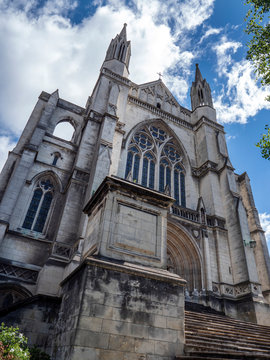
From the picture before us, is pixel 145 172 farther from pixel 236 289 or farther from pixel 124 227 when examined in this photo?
pixel 124 227

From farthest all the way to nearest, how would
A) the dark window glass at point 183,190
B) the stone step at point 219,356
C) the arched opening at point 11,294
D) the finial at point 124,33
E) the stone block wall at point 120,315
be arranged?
1. the finial at point 124,33
2. the dark window glass at point 183,190
3. the arched opening at point 11,294
4. the stone step at point 219,356
5. the stone block wall at point 120,315

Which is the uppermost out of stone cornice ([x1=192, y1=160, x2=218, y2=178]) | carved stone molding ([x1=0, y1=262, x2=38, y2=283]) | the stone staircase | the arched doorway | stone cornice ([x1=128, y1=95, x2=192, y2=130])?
stone cornice ([x1=128, y1=95, x2=192, y2=130])

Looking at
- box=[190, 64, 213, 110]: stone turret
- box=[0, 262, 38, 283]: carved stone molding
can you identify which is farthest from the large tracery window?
box=[0, 262, 38, 283]: carved stone molding

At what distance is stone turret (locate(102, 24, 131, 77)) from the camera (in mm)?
19953

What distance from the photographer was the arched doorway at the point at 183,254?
14023 mm

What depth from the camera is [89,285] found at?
15.2 ft

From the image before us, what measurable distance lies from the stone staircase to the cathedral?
50cm

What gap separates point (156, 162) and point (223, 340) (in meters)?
13.1

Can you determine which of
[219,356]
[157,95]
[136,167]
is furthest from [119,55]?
[219,356]

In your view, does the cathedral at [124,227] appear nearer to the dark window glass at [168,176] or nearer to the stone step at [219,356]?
the dark window glass at [168,176]

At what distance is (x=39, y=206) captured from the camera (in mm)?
13633

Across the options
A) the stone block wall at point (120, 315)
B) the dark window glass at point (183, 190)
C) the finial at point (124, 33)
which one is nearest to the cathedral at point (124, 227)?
the stone block wall at point (120, 315)

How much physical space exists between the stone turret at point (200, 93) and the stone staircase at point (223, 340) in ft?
62.6

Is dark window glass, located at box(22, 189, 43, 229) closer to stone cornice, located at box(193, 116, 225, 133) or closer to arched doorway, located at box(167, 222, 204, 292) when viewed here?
arched doorway, located at box(167, 222, 204, 292)
